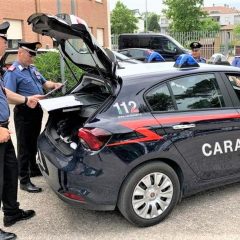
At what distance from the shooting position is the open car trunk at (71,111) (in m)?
4.12

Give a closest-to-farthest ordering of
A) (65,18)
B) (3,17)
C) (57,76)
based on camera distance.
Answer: (65,18) < (57,76) < (3,17)

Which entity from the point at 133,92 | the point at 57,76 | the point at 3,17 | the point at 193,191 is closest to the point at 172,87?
the point at 133,92

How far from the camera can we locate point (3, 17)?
703 inches

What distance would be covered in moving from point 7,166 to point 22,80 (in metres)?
1.21

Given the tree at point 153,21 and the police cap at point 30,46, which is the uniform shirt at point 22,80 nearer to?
the police cap at point 30,46

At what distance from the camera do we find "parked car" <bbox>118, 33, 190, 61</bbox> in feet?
58.6

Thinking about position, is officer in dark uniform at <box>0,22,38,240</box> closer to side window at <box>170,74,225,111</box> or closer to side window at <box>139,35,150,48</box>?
side window at <box>170,74,225,111</box>

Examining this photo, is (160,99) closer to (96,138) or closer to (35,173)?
(96,138)

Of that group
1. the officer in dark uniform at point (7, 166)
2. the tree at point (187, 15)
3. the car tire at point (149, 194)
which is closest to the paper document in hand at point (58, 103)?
the officer in dark uniform at point (7, 166)

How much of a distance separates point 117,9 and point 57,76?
48378mm

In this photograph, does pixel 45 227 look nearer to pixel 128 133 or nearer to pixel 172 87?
pixel 128 133

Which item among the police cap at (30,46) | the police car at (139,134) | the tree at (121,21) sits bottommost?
the police car at (139,134)

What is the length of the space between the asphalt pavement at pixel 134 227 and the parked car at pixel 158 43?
13.3m

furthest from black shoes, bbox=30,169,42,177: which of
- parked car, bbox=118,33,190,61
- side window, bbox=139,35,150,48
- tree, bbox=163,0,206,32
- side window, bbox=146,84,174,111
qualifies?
tree, bbox=163,0,206,32
